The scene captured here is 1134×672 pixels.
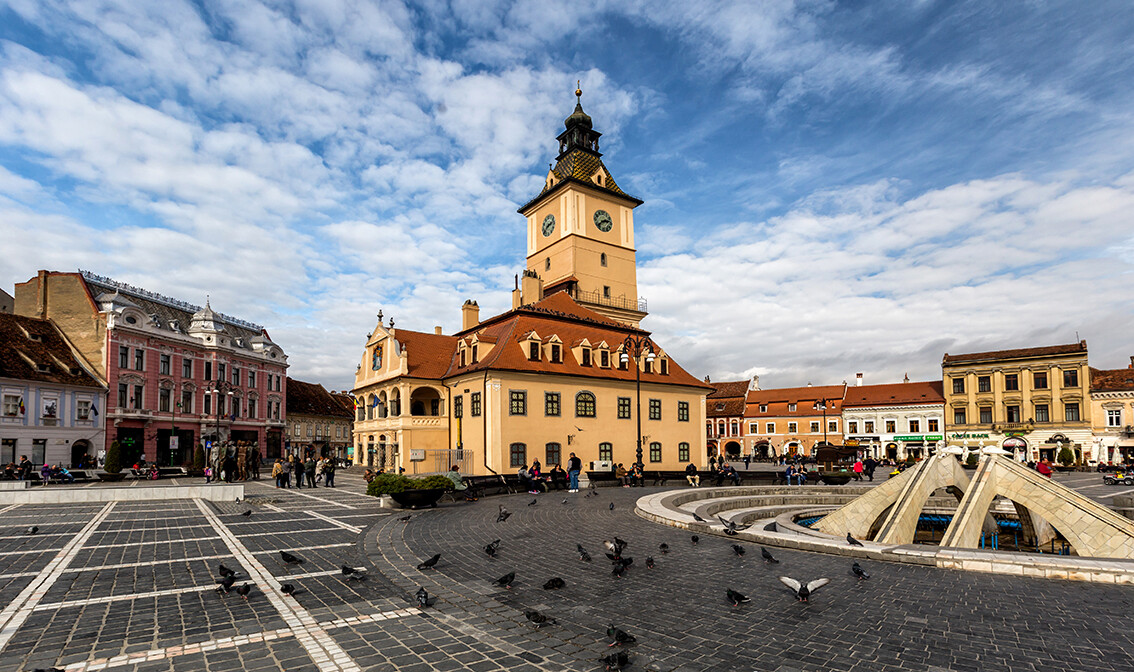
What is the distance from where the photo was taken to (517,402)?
116ft

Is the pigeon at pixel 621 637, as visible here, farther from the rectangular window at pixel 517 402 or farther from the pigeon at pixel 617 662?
the rectangular window at pixel 517 402

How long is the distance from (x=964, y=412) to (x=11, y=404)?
83407 mm

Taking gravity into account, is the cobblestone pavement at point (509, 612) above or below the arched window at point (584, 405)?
below

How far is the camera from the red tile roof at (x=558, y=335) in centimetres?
3650

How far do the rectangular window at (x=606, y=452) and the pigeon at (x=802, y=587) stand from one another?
29.9m

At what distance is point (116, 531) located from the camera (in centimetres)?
1495

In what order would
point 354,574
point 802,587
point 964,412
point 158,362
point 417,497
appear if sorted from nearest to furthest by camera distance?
1. point 802,587
2. point 354,574
3. point 417,497
4. point 158,362
5. point 964,412

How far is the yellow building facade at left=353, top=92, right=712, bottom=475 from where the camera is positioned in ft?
117

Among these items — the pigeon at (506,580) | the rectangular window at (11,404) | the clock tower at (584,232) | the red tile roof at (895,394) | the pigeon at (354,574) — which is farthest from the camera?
the red tile roof at (895,394)

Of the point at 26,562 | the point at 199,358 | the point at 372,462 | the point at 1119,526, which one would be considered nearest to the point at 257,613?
the point at 26,562

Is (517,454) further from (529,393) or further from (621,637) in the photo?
(621,637)

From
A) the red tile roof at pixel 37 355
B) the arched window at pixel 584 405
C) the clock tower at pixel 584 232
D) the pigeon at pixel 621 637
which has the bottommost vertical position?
the pigeon at pixel 621 637

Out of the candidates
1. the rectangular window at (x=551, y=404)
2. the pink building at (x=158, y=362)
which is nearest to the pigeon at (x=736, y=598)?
the rectangular window at (x=551, y=404)

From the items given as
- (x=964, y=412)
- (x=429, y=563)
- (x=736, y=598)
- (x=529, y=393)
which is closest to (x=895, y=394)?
(x=964, y=412)
